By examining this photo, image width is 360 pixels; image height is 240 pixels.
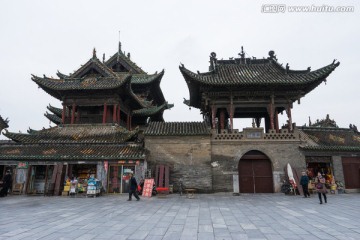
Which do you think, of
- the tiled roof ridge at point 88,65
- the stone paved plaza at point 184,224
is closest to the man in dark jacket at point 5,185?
the stone paved plaza at point 184,224

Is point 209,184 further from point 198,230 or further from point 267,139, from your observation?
point 198,230

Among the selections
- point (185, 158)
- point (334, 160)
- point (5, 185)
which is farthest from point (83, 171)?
point (334, 160)

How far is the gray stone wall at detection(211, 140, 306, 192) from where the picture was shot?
15047 millimetres

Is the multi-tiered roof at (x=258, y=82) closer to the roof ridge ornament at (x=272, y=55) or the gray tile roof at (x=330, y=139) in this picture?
the roof ridge ornament at (x=272, y=55)

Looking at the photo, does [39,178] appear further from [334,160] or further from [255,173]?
[334,160]

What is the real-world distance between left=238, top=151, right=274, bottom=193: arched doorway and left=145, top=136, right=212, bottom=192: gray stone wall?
240cm

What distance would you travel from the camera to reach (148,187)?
533 inches

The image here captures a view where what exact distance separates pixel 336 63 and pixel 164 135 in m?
12.5

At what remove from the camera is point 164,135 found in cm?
1567

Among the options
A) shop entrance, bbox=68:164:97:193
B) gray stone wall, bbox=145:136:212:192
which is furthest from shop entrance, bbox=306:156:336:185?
shop entrance, bbox=68:164:97:193

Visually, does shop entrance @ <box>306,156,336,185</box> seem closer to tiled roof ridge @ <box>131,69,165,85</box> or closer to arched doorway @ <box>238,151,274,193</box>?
arched doorway @ <box>238,151,274,193</box>

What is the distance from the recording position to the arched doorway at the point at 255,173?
1545 centimetres

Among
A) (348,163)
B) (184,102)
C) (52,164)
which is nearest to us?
(52,164)

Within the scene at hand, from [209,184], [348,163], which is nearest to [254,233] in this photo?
[209,184]
